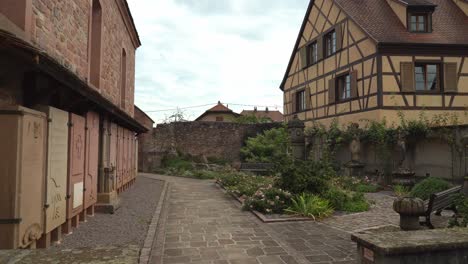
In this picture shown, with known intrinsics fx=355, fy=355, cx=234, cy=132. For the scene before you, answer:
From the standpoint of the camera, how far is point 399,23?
16.6m

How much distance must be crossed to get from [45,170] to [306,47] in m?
19.1

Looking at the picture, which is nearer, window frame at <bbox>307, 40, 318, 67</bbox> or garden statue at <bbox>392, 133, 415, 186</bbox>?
garden statue at <bbox>392, 133, 415, 186</bbox>

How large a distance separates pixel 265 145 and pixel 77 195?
60.1ft

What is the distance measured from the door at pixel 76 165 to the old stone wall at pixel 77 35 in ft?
3.67

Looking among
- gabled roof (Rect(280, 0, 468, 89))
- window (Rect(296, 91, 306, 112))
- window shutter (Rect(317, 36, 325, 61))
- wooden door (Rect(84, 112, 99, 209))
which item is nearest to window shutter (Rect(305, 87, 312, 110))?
window (Rect(296, 91, 306, 112))

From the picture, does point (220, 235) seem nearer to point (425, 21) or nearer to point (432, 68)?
point (432, 68)

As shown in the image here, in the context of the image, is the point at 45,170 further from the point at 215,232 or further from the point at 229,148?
the point at 229,148

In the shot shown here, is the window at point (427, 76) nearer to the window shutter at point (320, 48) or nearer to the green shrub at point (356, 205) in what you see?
the window shutter at point (320, 48)

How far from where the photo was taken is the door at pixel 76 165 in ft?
19.2

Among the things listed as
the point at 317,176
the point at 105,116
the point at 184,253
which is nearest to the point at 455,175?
the point at 317,176

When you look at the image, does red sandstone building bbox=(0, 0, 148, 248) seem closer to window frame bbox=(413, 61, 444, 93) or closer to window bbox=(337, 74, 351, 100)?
window bbox=(337, 74, 351, 100)

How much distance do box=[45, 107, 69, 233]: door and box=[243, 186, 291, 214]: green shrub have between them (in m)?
4.48

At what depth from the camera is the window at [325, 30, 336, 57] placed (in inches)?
746

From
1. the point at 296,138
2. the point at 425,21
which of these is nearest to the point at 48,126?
the point at 296,138
